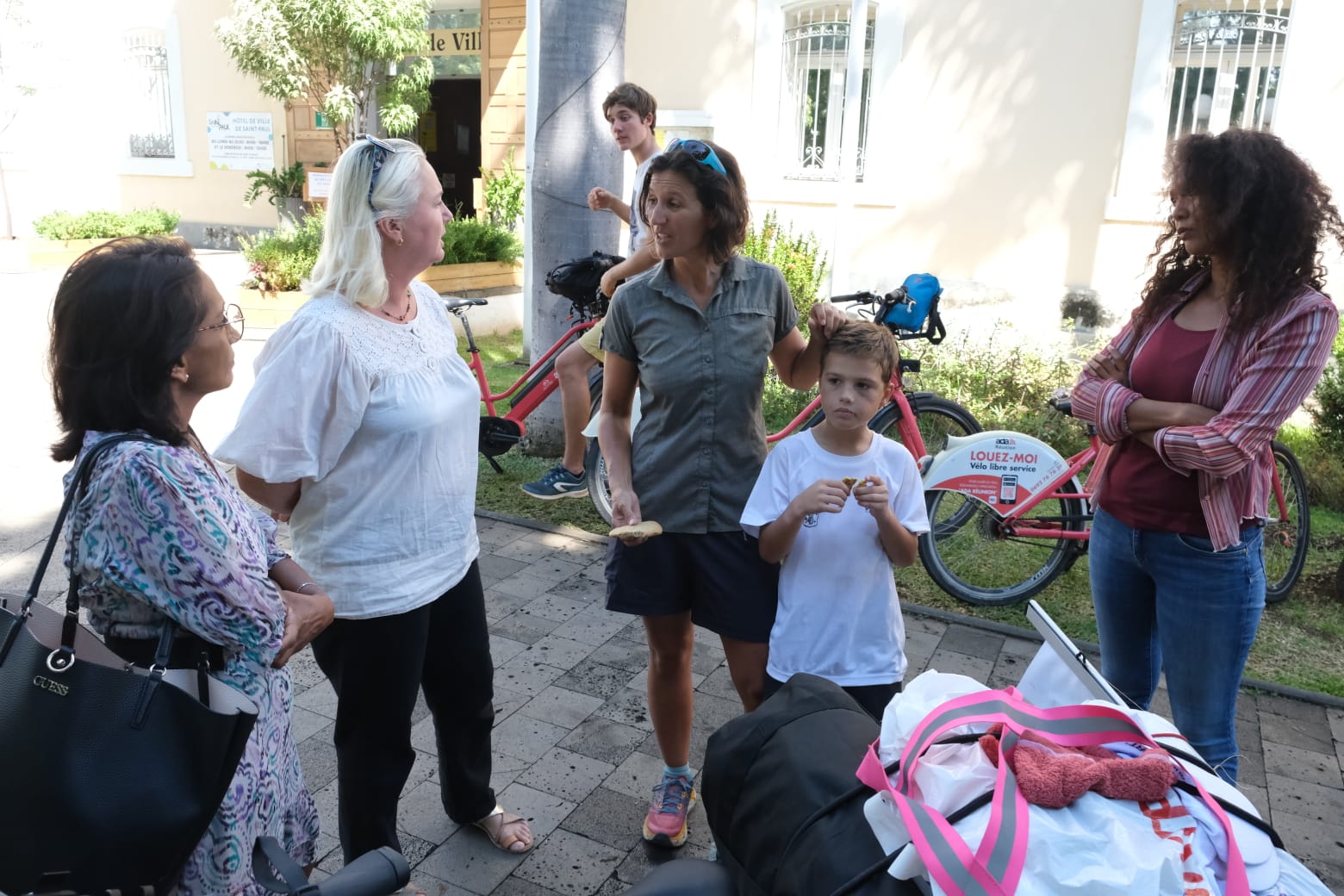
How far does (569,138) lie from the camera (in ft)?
20.6

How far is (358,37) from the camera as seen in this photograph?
1230cm

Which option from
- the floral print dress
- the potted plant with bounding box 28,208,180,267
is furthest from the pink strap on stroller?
the potted plant with bounding box 28,208,180,267

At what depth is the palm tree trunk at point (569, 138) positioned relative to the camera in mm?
6176

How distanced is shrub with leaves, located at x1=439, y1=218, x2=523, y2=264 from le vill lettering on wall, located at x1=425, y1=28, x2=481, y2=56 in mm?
4524

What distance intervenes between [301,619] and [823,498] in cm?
114

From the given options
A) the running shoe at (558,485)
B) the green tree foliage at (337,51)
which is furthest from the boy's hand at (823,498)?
the green tree foliage at (337,51)

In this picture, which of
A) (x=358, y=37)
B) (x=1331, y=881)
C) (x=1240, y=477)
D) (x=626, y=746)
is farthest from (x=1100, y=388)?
(x=358, y=37)

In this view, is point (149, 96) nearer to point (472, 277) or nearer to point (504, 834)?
point (472, 277)

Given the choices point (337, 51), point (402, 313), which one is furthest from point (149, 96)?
point (402, 313)

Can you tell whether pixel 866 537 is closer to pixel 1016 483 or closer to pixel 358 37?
pixel 1016 483

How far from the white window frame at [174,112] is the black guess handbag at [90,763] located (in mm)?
18256

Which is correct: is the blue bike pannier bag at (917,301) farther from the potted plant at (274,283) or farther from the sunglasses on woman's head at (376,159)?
the potted plant at (274,283)

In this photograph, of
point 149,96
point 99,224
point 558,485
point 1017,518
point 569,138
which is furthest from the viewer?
point 149,96

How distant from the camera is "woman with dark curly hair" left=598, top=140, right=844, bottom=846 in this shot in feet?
8.45
